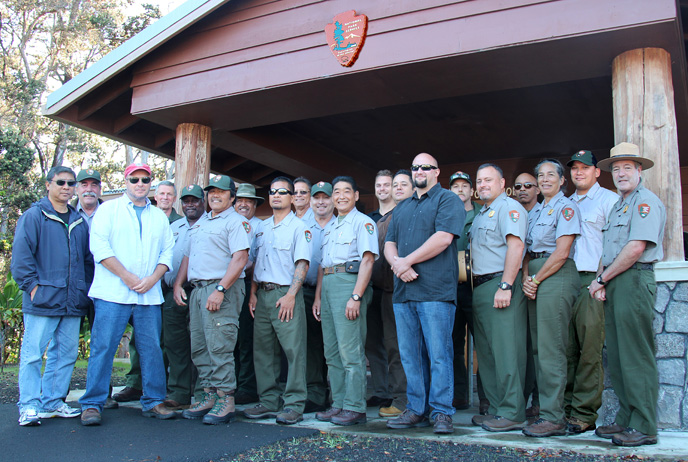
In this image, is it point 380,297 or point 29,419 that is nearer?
point 29,419

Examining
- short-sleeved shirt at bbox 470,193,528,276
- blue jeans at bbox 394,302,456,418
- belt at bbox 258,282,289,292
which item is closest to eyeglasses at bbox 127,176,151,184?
belt at bbox 258,282,289,292

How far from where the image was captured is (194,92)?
5629 millimetres

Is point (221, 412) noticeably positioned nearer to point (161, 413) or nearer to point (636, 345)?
point (161, 413)

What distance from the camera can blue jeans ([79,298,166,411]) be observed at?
4.19m

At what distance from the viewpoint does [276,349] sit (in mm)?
4570

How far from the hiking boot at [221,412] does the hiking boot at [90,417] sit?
2.50 feet

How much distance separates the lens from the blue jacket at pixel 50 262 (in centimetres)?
418

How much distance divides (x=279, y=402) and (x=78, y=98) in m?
3.91

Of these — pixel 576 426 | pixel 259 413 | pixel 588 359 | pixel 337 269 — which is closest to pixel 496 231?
pixel 588 359

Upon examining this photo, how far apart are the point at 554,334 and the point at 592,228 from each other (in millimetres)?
886

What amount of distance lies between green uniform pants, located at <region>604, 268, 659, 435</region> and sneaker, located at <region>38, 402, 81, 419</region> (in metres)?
3.90

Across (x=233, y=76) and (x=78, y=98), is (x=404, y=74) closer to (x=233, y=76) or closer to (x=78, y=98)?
(x=233, y=76)

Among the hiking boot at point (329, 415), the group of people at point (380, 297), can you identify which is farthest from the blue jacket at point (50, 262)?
the hiking boot at point (329, 415)

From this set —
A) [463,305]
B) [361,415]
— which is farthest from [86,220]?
[463,305]
